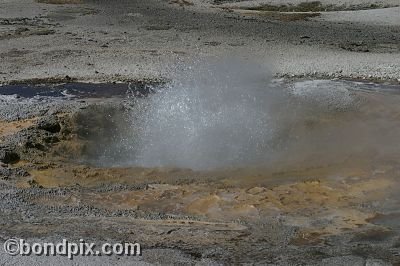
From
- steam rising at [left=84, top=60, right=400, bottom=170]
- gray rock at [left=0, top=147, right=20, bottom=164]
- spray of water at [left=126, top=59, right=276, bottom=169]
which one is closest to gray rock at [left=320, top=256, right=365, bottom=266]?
steam rising at [left=84, top=60, right=400, bottom=170]

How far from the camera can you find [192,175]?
8.35m

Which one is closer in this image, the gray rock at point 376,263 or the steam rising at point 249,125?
the gray rock at point 376,263

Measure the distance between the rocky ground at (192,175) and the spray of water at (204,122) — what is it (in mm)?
428

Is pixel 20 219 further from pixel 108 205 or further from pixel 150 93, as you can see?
pixel 150 93

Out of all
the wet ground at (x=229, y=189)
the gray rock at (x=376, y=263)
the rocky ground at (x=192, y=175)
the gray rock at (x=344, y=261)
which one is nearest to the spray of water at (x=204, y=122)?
the wet ground at (x=229, y=189)

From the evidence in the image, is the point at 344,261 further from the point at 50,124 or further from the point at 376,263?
the point at 50,124

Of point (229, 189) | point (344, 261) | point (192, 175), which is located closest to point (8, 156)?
point (192, 175)

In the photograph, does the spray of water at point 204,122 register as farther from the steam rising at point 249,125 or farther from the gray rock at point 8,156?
the gray rock at point 8,156

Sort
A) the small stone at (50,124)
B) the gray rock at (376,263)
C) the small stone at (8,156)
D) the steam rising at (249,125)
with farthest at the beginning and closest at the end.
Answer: the small stone at (50,124) → the steam rising at (249,125) → the small stone at (8,156) → the gray rock at (376,263)

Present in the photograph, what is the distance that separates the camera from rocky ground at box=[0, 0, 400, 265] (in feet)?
20.6

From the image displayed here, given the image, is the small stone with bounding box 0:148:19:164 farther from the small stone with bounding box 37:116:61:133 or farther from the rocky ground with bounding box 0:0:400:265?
the small stone with bounding box 37:116:61:133

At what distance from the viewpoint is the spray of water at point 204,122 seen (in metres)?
9.00

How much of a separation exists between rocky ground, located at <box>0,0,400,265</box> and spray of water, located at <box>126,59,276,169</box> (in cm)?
43

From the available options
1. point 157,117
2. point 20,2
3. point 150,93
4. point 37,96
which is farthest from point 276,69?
point 20,2
